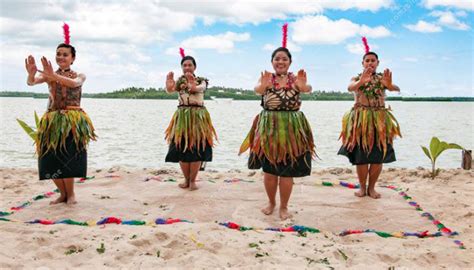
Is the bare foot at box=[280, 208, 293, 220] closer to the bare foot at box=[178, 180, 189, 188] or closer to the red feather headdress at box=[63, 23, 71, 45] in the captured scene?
the bare foot at box=[178, 180, 189, 188]

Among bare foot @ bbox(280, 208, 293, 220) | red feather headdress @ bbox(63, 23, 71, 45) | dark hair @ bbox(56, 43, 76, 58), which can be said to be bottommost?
bare foot @ bbox(280, 208, 293, 220)

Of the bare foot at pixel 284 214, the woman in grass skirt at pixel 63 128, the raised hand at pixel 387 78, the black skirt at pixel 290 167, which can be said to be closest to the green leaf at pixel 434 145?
the raised hand at pixel 387 78

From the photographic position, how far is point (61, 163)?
14.5 feet

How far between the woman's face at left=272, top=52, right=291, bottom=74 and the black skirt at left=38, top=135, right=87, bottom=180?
79.7 inches

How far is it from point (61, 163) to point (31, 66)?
0.92 meters

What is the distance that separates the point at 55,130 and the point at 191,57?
68.2 inches

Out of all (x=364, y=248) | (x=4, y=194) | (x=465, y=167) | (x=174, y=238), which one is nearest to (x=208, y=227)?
(x=174, y=238)

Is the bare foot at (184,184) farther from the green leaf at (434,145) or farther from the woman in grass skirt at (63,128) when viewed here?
the green leaf at (434,145)

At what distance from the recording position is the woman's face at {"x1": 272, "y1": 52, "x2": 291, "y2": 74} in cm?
414

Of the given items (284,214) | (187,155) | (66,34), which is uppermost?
(66,34)

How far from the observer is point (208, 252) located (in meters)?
3.12

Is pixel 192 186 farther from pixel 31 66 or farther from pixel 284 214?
pixel 31 66

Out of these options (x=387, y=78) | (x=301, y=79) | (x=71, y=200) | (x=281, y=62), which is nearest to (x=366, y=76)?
(x=387, y=78)

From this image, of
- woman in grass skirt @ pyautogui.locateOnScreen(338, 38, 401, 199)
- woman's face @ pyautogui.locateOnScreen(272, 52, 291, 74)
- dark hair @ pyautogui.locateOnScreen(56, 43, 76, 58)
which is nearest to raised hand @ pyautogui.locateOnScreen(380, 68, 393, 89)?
woman in grass skirt @ pyautogui.locateOnScreen(338, 38, 401, 199)
